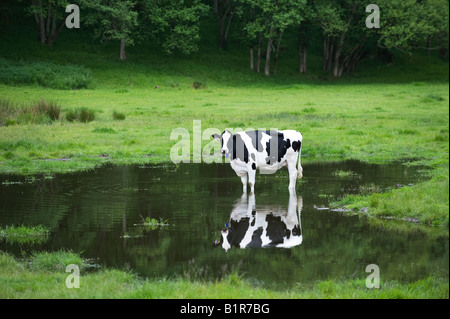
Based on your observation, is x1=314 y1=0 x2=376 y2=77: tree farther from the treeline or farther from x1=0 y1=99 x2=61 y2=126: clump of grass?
x1=0 y1=99 x2=61 y2=126: clump of grass

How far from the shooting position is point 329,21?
6712 cm

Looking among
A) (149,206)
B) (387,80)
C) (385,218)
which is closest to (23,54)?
(387,80)

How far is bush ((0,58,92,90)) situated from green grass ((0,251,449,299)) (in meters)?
42.3

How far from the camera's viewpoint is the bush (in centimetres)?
4984

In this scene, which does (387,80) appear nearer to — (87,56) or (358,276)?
(87,56)

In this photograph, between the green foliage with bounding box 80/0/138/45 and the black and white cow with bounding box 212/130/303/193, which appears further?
the green foliage with bounding box 80/0/138/45

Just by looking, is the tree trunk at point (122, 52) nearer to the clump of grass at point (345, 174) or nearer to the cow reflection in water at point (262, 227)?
the clump of grass at point (345, 174)

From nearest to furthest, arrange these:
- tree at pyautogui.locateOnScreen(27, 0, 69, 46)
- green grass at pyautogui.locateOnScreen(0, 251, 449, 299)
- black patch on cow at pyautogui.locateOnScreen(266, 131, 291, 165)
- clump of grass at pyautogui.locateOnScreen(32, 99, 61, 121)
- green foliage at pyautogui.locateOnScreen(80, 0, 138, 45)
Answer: green grass at pyautogui.locateOnScreen(0, 251, 449, 299) → black patch on cow at pyautogui.locateOnScreen(266, 131, 291, 165) → clump of grass at pyautogui.locateOnScreen(32, 99, 61, 121) → tree at pyautogui.locateOnScreen(27, 0, 69, 46) → green foliage at pyautogui.locateOnScreen(80, 0, 138, 45)

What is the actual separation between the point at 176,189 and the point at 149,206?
2.41m

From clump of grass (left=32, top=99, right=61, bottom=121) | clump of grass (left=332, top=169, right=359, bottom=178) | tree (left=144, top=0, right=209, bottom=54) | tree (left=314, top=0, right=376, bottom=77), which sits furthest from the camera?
tree (left=314, top=0, right=376, bottom=77)

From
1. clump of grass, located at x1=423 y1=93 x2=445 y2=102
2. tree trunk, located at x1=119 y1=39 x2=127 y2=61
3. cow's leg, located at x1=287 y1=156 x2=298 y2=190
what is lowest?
cow's leg, located at x1=287 y1=156 x2=298 y2=190

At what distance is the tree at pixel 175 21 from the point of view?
64.6m

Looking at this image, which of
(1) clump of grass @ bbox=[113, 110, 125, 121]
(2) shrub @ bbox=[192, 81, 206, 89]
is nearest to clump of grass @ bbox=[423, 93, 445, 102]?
(1) clump of grass @ bbox=[113, 110, 125, 121]
